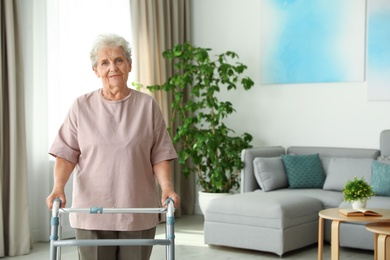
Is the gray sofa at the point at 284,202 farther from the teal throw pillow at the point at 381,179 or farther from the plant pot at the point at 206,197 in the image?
the plant pot at the point at 206,197

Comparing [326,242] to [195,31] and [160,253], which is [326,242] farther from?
[195,31]

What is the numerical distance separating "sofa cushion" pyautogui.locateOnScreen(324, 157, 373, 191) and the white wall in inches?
14.0

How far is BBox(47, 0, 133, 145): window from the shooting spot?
5703 mm

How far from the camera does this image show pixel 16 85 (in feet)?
17.1

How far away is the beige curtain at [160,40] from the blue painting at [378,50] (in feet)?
6.56

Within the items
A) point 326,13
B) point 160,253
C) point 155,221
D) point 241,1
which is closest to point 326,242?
point 160,253

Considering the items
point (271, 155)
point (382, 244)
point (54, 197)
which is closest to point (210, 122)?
point (271, 155)

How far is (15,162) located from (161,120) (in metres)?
2.85

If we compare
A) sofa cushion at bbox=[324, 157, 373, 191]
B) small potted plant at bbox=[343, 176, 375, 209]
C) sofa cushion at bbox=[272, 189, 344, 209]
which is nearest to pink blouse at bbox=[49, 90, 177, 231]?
small potted plant at bbox=[343, 176, 375, 209]

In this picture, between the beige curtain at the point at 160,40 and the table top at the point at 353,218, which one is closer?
the table top at the point at 353,218

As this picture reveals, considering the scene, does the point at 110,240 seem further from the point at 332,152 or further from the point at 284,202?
the point at 332,152

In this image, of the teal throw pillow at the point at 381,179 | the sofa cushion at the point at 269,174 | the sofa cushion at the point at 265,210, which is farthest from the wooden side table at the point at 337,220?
the sofa cushion at the point at 269,174

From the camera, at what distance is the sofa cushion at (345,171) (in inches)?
221

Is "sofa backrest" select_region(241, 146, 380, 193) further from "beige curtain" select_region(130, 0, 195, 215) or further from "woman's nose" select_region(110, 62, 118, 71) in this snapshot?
"woman's nose" select_region(110, 62, 118, 71)
